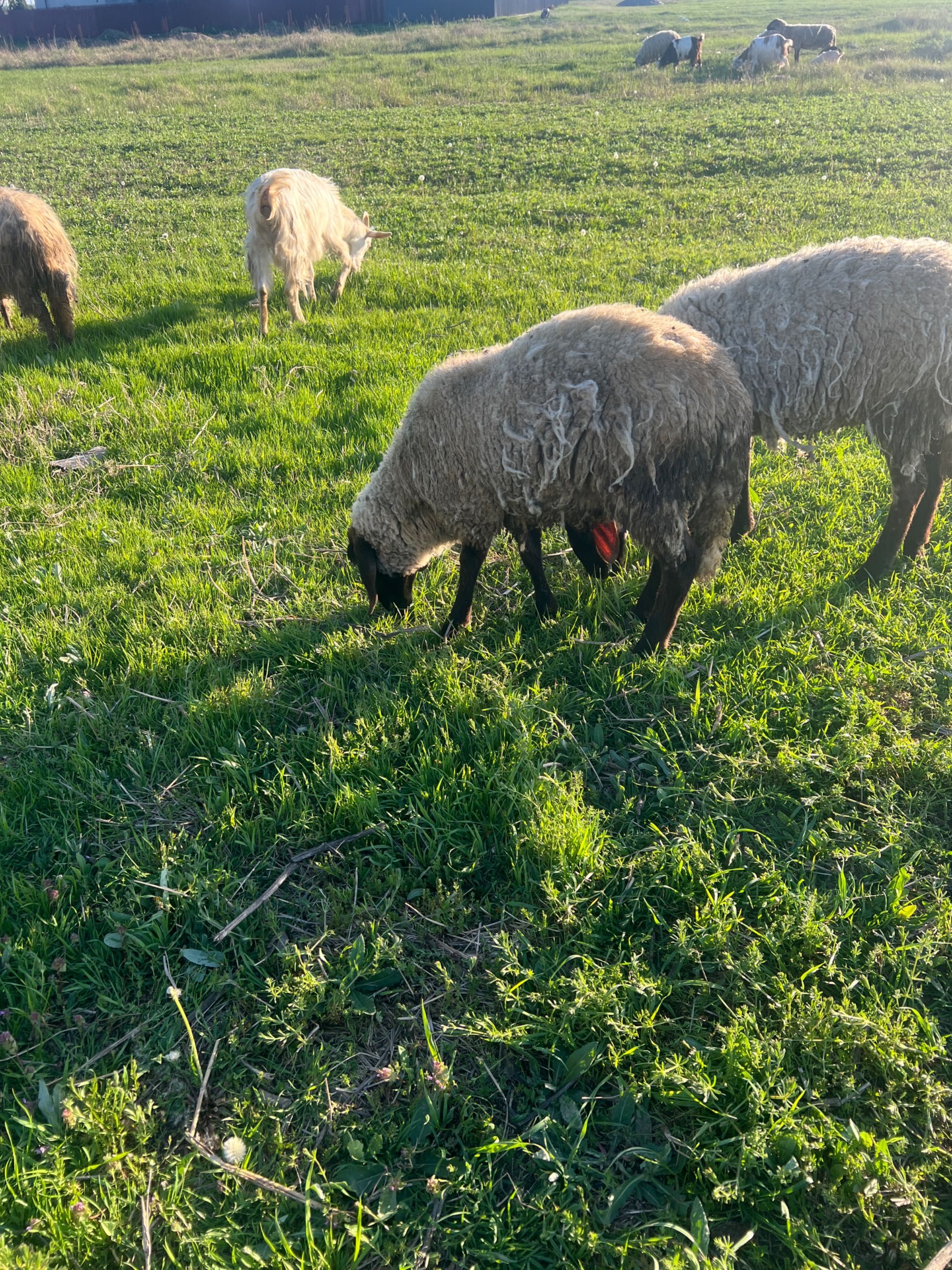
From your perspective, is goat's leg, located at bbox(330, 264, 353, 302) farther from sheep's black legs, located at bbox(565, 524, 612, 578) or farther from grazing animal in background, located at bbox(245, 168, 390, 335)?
sheep's black legs, located at bbox(565, 524, 612, 578)

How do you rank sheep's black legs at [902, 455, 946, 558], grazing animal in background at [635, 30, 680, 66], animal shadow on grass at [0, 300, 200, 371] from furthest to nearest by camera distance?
1. grazing animal in background at [635, 30, 680, 66]
2. animal shadow on grass at [0, 300, 200, 371]
3. sheep's black legs at [902, 455, 946, 558]

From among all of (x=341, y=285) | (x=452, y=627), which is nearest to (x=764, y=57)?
(x=341, y=285)

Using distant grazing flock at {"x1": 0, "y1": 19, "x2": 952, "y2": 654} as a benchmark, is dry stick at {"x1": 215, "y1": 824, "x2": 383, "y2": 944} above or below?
below

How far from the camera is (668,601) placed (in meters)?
3.49

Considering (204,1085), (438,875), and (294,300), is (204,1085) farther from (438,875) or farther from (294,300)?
(294,300)

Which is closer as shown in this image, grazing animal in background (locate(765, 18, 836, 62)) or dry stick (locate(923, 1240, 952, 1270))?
dry stick (locate(923, 1240, 952, 1270))

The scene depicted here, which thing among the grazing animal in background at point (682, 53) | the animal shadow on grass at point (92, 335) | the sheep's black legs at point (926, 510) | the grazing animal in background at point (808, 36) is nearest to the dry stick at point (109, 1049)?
the sheep's black legs at point (926, 510)

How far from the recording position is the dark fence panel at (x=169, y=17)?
35.3 m

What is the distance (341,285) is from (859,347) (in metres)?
6.53

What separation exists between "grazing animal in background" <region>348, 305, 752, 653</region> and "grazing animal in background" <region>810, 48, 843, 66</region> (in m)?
25.8

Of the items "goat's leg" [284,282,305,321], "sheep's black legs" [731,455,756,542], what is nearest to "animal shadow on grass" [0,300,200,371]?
"goat's leg" [284,282,305,321]

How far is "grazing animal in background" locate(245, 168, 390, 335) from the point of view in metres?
7.35

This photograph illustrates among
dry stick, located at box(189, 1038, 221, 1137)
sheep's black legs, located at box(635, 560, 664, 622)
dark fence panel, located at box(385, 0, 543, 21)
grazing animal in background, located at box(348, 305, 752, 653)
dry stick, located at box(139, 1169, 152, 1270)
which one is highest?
dark fence panel, located at box(385, 0, 543, 21)

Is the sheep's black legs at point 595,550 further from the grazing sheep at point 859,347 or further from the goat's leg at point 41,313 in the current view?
the goat's leg at point 41,313
